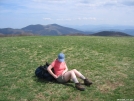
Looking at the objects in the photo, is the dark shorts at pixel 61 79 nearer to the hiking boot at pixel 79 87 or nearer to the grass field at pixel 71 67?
the grass field at pixel 71 67

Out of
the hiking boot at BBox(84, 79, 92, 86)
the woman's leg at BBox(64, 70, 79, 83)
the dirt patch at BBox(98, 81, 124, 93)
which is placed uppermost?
the woman's leg at BBox(64, 70, 79, 83)

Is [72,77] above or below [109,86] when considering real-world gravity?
above

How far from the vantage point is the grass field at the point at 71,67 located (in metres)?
9.67

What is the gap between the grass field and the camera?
967cm

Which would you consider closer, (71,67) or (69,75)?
(69,75)

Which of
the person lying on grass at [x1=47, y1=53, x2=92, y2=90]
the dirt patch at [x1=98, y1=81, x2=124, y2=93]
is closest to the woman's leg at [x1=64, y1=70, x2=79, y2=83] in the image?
the person lying on grass at [x1=47, y1=53, x2=92, y2=90]

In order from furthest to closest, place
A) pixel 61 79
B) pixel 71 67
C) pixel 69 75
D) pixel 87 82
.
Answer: pixel 71 67 → pixel 61 79 → pixel 69 75 → pixel 87 82

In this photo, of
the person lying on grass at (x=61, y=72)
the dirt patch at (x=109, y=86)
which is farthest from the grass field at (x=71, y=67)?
the person lying on grass at (x=61, y=72)

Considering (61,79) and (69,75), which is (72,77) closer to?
(69,75)

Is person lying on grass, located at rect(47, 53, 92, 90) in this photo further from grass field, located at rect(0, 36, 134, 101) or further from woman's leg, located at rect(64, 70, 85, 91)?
grass field, located at rect(0, 36, 134, 101)

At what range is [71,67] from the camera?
1416cm

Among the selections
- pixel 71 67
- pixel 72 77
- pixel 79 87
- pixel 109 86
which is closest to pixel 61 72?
pixel 72 77

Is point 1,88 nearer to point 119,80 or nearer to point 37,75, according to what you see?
point 37,75

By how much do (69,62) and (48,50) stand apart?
3936 millimetres
